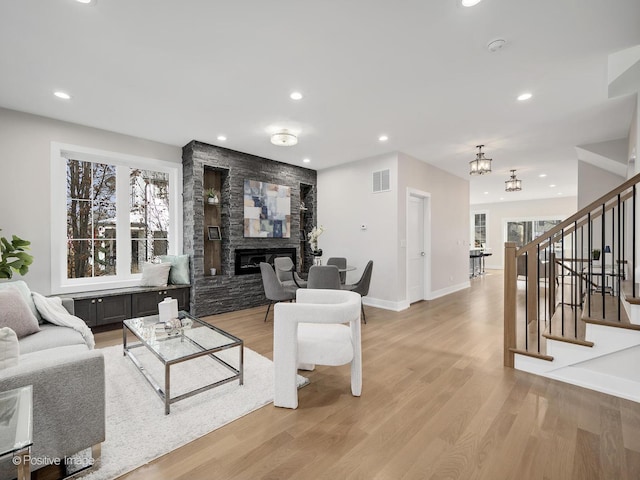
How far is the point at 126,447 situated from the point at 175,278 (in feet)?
10.6

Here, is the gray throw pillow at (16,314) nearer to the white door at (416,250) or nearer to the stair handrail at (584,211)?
the stair handrail at (584,211)

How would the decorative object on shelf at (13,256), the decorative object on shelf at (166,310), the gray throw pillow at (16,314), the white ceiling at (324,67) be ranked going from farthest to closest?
1. the decorative object on shelf at (13,256)
2. the decorative object on shelf at (166,310)
3. the gray throw pillow at (16,314)
4. the white ceiling at (324,67)

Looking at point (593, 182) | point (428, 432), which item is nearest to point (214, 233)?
point (428, 432)

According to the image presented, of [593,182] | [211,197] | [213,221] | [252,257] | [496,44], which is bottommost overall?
[252,257]

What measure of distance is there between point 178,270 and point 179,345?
2.47m

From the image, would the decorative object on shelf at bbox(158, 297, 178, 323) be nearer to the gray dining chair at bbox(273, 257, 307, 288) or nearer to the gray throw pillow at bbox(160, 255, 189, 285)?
the gray throw pillow at bbox(160, 255, 189, 285)

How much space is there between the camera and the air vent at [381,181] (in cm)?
526

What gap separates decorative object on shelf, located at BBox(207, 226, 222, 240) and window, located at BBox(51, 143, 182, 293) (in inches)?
19.2

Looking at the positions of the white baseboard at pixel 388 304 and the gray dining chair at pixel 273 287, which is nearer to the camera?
the gray dining chair at pixel 273 287

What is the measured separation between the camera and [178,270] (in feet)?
15.3

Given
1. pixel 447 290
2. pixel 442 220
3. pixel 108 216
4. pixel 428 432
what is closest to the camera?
pixel 428 432

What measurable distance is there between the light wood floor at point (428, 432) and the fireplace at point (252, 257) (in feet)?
9.59

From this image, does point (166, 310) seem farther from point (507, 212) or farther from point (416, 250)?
point (507, 212)

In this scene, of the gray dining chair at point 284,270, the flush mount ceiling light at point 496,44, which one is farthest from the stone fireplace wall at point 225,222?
the flush mount ceiling light at point 496,44
